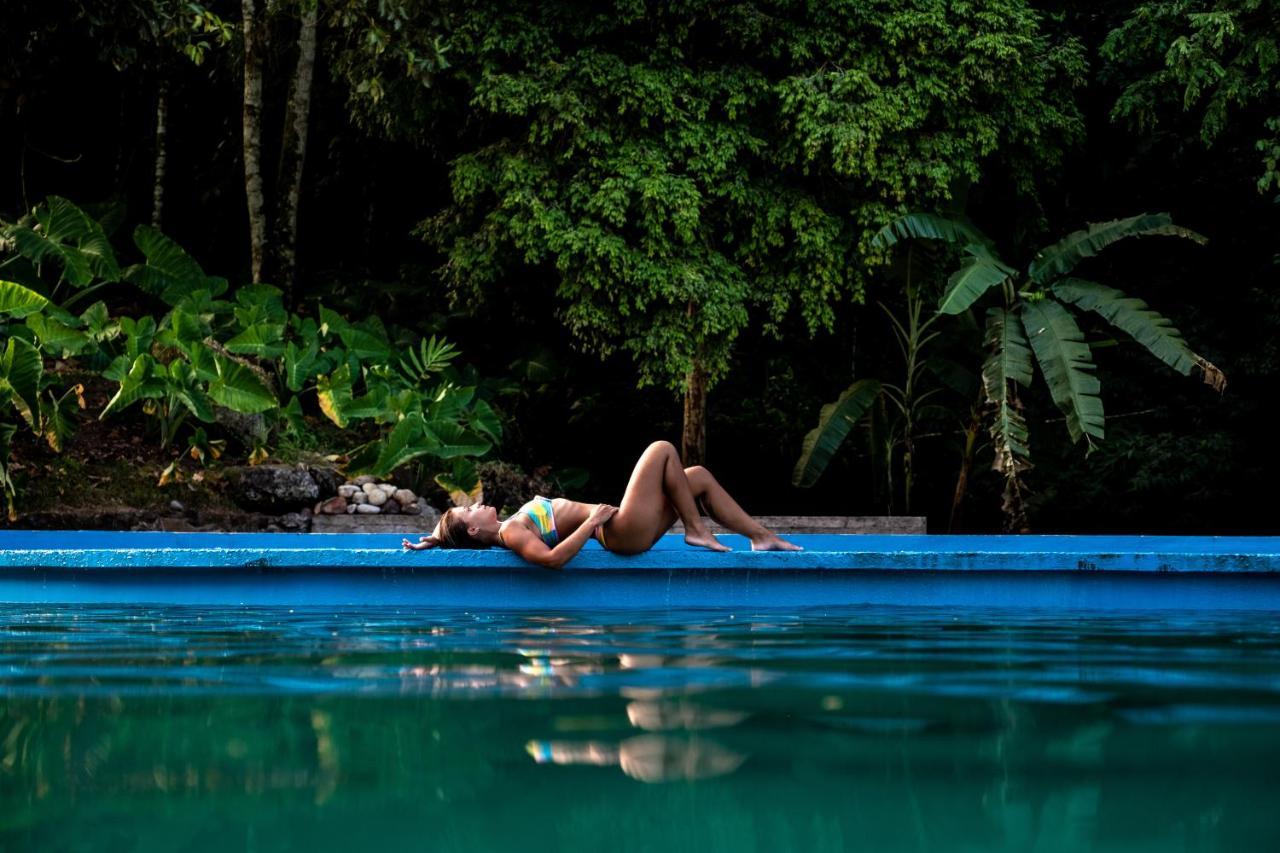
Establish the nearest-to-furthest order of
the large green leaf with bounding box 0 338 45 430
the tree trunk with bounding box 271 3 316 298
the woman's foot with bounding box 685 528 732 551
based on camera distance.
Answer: the woman's foot with bounding box 685 528 732 551
the large green leaf with bounding box 0 338 45 430
the tree trunk with bounding box 271 3 316 298

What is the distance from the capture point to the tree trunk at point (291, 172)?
17.5 meters

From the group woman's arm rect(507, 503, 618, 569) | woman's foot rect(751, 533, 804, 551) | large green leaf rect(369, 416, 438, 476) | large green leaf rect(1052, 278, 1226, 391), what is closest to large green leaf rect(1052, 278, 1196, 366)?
large green leaf rect(1052, 278, 1226, 391)

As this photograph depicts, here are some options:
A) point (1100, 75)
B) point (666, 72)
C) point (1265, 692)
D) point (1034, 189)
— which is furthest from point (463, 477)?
point (1265, 692)

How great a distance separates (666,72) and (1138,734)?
42.9 ft

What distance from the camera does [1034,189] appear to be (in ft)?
55.1

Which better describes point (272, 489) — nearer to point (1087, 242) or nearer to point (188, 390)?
point (188, 390)

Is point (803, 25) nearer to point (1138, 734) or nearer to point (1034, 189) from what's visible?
point (1034, 189)

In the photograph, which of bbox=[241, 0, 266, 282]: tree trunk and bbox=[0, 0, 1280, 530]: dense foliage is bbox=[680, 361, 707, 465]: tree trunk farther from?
bbox=[241, 0, 266, 282]: tree trunk

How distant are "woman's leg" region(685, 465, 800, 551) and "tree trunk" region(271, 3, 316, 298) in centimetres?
1128

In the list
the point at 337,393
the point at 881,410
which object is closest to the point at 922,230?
the point at 881,410

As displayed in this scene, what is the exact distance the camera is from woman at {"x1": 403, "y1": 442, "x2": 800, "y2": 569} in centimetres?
670

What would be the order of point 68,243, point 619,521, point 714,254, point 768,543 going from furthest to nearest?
point 714,254 < point 68,243 < point 768,543 < point 619,521

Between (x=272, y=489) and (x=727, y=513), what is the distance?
22.9ft

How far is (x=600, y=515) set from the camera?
6980 millimetres
